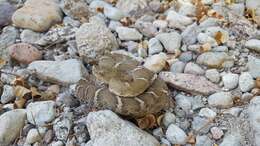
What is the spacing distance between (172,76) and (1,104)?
1.32 m

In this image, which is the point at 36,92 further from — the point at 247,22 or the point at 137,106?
the point at 247,22

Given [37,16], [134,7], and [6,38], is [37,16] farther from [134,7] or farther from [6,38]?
[134,7]

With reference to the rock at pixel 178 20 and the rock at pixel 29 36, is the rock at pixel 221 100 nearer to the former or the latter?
the rock at pixel 178 20

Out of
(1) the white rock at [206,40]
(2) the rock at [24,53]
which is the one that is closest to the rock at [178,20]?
(1) the white rock at [206,40]

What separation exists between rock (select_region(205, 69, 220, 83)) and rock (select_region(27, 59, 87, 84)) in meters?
0.96

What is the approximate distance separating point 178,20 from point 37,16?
4.08ft

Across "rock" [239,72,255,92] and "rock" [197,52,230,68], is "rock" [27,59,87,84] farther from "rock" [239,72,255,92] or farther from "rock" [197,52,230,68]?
"rock" [239,72,255,92]

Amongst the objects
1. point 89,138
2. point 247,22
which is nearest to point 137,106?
point 89,138

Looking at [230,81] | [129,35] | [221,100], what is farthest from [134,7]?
[221,100]

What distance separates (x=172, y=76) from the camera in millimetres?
3635

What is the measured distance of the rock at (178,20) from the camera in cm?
417

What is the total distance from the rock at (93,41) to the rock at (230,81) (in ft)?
3.17

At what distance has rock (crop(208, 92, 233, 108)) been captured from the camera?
3.42 meters

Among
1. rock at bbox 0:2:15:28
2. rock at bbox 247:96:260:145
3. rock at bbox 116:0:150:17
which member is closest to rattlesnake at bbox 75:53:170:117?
rock at bbox 247:96:260:145
